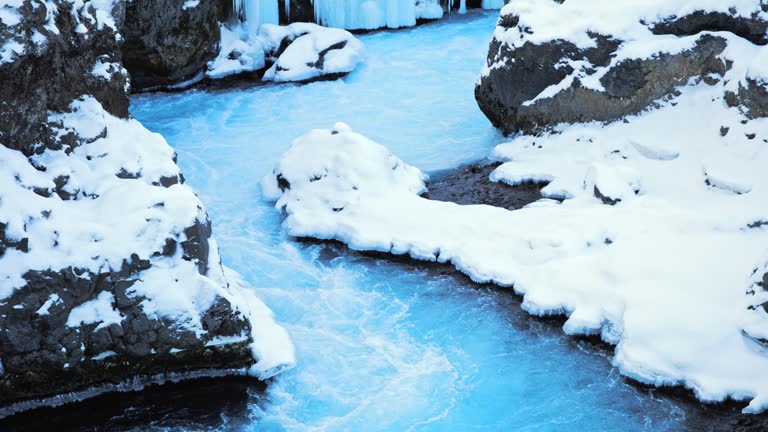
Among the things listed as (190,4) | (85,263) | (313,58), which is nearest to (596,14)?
(313,58)

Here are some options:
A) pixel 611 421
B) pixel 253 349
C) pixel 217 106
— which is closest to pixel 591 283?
pixel 611 421

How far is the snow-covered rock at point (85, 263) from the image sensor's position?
24.3ft

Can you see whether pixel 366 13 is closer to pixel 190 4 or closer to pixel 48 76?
pixel 190 4

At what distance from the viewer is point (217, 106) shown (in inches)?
642

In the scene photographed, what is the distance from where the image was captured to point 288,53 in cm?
1780

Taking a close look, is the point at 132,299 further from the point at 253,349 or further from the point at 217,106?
the point at 217,106

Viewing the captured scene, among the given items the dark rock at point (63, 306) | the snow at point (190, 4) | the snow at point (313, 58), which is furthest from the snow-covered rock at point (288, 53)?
the dark rock at point (63, 306)

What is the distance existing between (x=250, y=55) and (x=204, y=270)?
10809 millimetres

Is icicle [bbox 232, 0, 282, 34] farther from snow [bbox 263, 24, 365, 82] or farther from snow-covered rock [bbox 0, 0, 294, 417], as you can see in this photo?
snow-covered rock [bbox 0, 0, 294, 417]

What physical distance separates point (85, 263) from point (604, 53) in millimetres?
7594

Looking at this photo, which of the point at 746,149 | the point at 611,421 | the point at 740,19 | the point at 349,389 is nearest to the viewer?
the point at 611,421

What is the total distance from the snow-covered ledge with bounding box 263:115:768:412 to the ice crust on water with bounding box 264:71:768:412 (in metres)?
0.02

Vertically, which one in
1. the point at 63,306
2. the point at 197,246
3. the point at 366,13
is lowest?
the point at 63,306

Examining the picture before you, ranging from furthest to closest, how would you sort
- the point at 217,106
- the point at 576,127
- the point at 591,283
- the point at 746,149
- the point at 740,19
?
the point at 217,106, the point at 576,127, the point at 740,19, the point at 746,149, the point at 591,283
